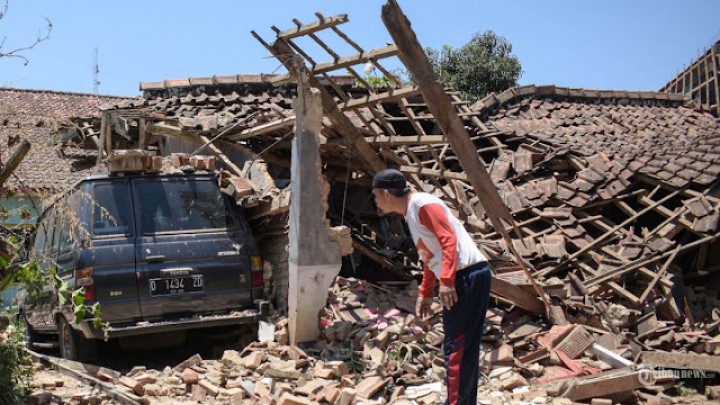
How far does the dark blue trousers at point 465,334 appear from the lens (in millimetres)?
4875

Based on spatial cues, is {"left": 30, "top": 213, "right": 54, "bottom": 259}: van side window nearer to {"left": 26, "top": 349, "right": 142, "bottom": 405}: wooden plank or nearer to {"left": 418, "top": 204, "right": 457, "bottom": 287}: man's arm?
{"left": 26, "top": 349, "right": 142, "bottom": 405}: wooden plank

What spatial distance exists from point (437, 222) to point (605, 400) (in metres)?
2.37

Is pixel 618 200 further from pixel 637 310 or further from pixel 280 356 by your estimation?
pixel 280 356

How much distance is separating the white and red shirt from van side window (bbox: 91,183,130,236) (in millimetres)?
3628

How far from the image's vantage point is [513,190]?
1045cm

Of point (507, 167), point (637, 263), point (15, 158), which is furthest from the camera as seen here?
point (507, 167)

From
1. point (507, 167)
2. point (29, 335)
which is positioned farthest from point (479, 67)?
point (29, 335)

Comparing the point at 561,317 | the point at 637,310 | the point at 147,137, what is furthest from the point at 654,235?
the point at 147,137

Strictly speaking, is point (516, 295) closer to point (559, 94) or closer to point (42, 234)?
point (42, 234)

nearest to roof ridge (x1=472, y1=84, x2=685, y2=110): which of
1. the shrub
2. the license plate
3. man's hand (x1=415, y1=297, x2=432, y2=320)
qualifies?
the license plate

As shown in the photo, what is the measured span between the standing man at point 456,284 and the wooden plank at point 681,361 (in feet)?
10.1

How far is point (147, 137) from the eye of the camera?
468 inches

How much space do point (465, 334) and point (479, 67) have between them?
1902 cm

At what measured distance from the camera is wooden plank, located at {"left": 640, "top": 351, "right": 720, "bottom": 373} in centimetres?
714
